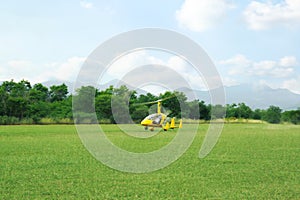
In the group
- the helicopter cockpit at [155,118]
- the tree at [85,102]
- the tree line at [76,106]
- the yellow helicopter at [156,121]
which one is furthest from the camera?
the tree at [85,102]

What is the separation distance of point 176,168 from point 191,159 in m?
1.26

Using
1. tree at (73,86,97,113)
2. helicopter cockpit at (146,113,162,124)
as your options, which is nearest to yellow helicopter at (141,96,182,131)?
helicopter cockpit at (146,113,162,124)

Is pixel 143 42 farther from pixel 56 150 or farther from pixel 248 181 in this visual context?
pixel 248 181

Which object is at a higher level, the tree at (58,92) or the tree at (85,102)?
the tree at (58,92)

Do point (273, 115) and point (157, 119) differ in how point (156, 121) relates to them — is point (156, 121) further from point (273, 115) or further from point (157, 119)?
point (273, 115)

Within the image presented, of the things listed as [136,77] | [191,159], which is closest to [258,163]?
[191,159]

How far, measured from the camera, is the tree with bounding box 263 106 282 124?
43500 mm

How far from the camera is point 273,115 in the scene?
44.7m

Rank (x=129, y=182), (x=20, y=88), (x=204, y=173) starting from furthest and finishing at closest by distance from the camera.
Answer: (x=20, y=88) → (x=204, y=173) → (x=129, y=182)

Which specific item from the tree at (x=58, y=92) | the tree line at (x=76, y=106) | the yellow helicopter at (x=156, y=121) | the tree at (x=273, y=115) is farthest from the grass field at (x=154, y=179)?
the tree at (x=273, y=115)

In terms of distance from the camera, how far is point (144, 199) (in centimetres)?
442

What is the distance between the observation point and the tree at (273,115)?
1713 inches

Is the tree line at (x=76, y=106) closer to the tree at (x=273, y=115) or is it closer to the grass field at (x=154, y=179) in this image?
the tree at (x=273, y=115)

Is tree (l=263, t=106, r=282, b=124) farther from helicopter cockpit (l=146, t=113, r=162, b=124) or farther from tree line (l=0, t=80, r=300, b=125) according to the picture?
helicopter cockpit (l=146, t=113, r=162, b=124)
